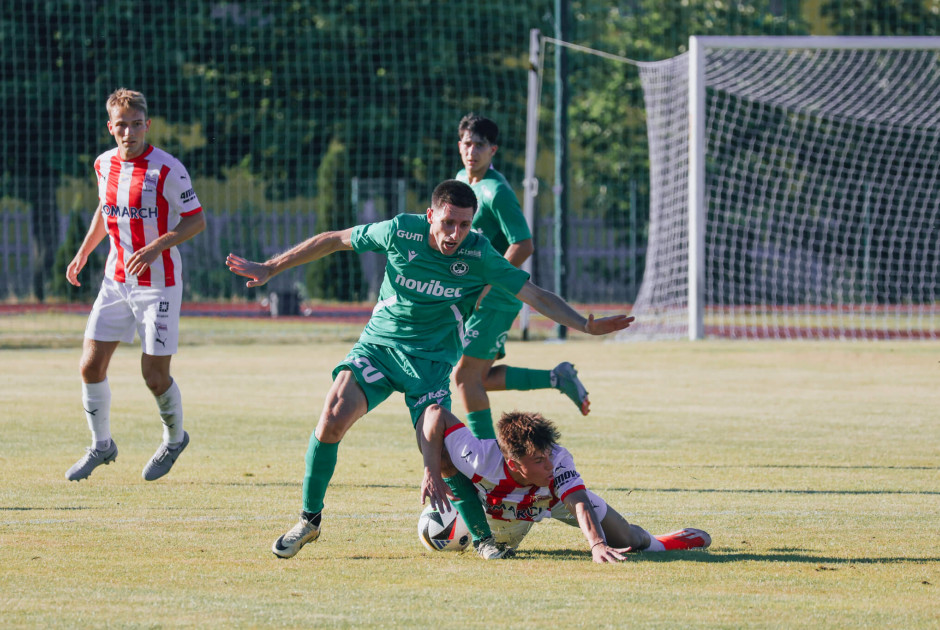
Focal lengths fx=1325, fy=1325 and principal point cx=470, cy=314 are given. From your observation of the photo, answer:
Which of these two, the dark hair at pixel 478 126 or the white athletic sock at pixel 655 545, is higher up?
the dark hair at pixel 478 126

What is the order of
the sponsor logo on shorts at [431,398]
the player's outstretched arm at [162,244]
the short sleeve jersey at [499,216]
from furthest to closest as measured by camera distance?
the short sleeve jersey at [499,216] < the player's outstretched arm at [162,244] < the sponsor logo on shorts at [431,398]

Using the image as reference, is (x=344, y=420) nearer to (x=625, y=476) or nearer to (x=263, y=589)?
(x=263, y=589)

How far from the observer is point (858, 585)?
536 cm

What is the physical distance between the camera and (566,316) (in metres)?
6.14

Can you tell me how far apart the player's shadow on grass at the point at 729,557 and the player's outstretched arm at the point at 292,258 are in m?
1.71

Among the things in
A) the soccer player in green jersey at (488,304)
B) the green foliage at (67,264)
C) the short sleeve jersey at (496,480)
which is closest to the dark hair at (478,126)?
the soccer player in green jersey at (488,304)

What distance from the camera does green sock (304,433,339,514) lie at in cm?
597

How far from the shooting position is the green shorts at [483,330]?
334 inches

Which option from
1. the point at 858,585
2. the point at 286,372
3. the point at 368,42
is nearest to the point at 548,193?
the point at 368,42

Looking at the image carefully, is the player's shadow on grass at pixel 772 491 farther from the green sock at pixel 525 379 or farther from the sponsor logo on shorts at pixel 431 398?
the sponsor logo on shorts at pixel 431 398

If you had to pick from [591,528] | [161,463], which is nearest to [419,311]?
[591,528]

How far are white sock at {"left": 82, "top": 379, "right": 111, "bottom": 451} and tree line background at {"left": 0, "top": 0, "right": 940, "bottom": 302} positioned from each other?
847 inches

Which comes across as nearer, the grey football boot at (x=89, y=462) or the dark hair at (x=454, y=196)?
the dark hair at (x=454, y=196)

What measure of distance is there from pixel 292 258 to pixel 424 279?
639 millimetres
